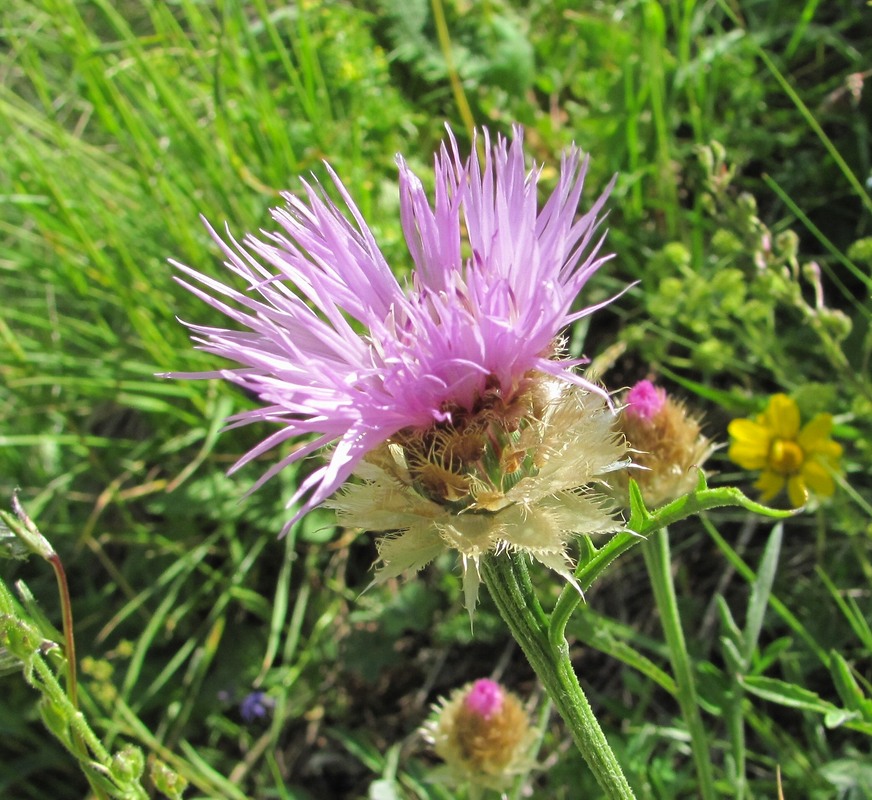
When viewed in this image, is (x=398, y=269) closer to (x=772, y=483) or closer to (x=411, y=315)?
(x=772, y=483)

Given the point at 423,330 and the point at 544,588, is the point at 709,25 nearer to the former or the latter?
the point at 544,588

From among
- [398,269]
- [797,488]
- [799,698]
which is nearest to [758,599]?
[799,698]

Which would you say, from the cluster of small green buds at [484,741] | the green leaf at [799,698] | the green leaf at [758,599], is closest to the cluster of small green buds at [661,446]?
the green leaf at [758,599]

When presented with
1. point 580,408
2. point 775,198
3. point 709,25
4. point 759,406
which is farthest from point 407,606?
point 709,25

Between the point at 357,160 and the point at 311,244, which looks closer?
the point at 311,244

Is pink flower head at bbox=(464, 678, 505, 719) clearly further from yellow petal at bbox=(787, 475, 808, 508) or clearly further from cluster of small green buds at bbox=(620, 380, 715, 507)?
yellow petal at bbox=(787, 475, 808, 508)

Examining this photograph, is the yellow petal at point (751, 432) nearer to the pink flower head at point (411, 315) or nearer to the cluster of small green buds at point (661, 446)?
the cluster of small green buds at point (661, 446)
